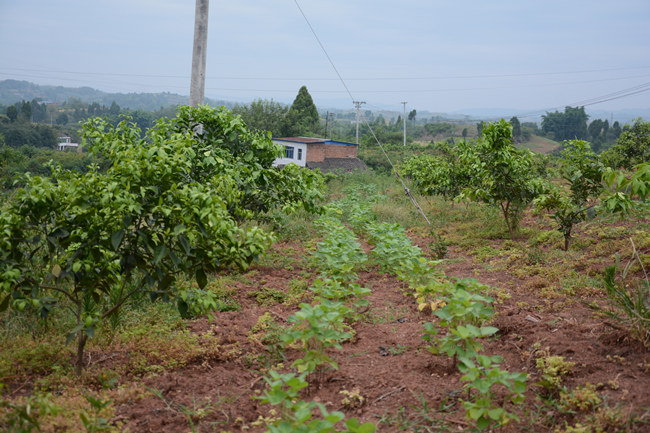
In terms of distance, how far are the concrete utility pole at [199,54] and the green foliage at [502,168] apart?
4.92 meters

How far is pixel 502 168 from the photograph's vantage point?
872 centimetres

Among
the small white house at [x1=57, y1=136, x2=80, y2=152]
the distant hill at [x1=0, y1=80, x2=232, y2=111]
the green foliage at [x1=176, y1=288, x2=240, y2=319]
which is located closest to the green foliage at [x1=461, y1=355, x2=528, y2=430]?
the green foliage at [x1=176, y1=288, x2=240, y2=319]

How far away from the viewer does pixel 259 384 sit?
3652 millimetres

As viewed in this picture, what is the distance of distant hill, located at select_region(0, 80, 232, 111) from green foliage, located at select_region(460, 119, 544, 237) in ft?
211

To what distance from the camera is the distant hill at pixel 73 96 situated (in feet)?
271

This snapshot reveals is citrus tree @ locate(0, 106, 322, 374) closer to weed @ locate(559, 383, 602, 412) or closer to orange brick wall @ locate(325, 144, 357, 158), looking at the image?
weed @ locate(559, 383, 602, 412)

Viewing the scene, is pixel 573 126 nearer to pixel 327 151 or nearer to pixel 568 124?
pixel 568 124

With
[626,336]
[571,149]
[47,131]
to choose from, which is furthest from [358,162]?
[626,336]

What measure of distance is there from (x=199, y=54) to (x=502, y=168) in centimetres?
578

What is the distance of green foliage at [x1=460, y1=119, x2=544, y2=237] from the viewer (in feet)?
27.6

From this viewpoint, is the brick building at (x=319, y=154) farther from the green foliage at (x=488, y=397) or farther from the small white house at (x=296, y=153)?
the green foliage at (x=488, y=397)

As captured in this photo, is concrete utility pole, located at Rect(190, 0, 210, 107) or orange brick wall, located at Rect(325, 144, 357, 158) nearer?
concrete utility pole, located at Rect(190, 0, 210, 107)

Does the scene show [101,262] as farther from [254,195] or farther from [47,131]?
[47,131]

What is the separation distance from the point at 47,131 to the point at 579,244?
37.7 metres
